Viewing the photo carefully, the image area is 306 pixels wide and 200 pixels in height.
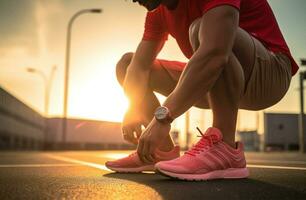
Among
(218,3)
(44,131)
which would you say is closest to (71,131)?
(44,131)

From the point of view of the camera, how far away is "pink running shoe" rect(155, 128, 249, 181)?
215 centimetres

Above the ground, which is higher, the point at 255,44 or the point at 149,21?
the point at 149,21

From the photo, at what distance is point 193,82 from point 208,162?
1.47ft

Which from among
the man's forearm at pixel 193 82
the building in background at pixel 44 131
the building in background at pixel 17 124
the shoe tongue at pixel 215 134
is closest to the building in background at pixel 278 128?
the building in background at pixel 44 131

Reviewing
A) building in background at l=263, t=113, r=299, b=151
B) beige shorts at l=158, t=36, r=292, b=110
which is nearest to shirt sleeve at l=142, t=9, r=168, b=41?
beige shorts at l=158, t=36, r=292, b=110

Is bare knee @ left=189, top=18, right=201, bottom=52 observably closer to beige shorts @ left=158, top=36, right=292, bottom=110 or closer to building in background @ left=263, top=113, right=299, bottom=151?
beige shorts @ left=158, top=36, right=292, bottom=110

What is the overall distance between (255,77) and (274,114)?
57993 millimetres

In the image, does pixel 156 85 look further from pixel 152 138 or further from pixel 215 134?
pixel 152 138

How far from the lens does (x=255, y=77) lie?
99.4 inches

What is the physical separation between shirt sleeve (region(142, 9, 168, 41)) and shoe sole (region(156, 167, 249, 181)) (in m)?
1.13

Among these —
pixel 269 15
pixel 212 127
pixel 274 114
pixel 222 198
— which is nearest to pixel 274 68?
pixel 269 15

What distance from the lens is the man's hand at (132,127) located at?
2.73 m

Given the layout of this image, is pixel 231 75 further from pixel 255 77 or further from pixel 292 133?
pixel 292 133

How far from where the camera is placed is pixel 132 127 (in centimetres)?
273
